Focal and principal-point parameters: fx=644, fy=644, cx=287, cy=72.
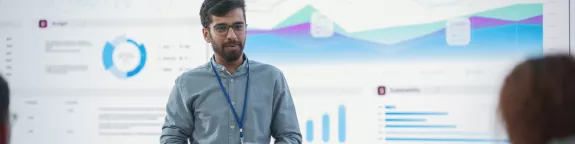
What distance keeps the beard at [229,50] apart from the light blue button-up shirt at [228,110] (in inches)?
2.2

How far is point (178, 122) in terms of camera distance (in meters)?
2.22

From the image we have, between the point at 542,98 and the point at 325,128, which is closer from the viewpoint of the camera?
the point at 542,98

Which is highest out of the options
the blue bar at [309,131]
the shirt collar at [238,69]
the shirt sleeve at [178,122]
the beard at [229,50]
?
the beard at [229,50]

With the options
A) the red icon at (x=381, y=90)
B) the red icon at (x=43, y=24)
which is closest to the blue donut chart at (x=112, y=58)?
the red icon at (x=43, y=24)

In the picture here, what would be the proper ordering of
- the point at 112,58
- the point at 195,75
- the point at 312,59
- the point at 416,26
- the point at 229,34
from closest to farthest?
the point at 229,34, the point at 195,75, the point at 416,26, the point at 312,59, the point at 112,58

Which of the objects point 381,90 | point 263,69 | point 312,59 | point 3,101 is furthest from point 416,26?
point 3,101

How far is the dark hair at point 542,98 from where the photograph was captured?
121 cm

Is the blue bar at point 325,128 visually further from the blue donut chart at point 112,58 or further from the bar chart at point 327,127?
the blue donut chart at point 112,58

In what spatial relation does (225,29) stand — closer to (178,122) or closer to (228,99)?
(228,99)

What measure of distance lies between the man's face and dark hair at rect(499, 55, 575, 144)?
1.16m

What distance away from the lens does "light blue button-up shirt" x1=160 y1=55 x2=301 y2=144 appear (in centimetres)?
222

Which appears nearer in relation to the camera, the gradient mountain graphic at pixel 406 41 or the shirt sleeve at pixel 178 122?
the shirt sleeve at pixel 178 122

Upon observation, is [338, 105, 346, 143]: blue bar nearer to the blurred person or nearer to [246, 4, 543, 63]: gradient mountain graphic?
[246, 4, 543, 63]: gradient mountain graphic

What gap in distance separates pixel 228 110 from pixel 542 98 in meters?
1.24
